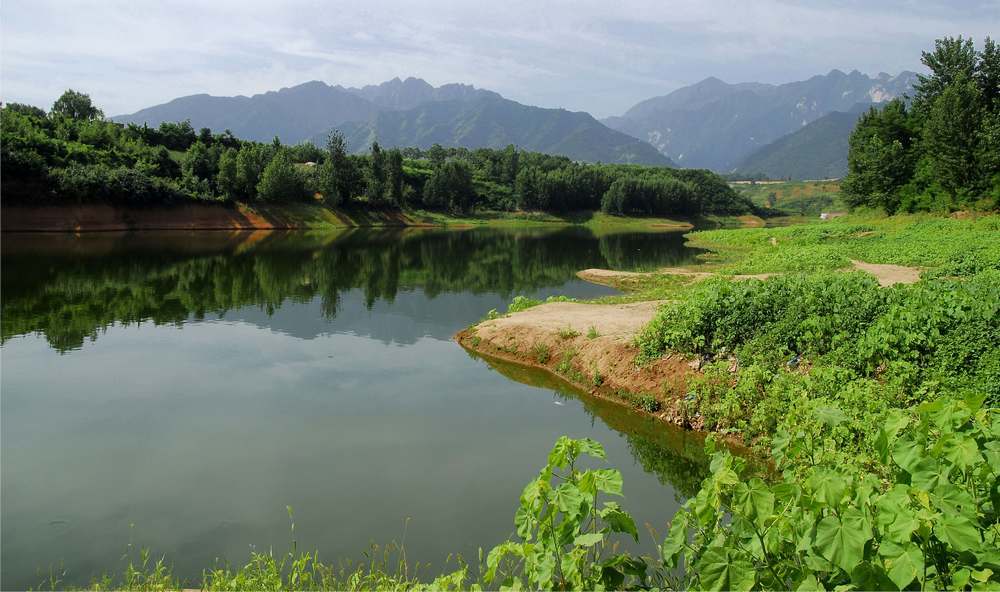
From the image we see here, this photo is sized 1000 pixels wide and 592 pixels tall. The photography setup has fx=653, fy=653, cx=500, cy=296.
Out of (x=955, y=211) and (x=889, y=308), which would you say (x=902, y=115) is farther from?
(x=889, y=308)

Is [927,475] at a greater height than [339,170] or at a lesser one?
lesser

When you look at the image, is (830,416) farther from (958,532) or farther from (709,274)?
(709,274)

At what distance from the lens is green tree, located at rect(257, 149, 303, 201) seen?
9281 cm

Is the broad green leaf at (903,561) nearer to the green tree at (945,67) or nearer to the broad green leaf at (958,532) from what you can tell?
the broad green leaf at (958,532)

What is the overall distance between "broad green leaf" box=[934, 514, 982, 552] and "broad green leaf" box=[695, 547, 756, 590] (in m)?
1.32

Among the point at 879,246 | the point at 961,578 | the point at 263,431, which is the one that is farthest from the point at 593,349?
the point at 879,246

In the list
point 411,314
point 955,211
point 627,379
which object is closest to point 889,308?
point 627,379

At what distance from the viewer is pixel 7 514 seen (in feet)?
39.0

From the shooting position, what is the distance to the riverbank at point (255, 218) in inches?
2753

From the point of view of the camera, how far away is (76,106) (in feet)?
420

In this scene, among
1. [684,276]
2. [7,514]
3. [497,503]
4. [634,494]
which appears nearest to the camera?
[7,514]

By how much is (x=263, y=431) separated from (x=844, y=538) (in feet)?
48.7

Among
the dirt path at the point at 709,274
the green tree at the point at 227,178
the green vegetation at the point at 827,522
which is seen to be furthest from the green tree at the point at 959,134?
the green tree at the point at 227,178

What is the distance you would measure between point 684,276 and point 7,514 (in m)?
38.6
